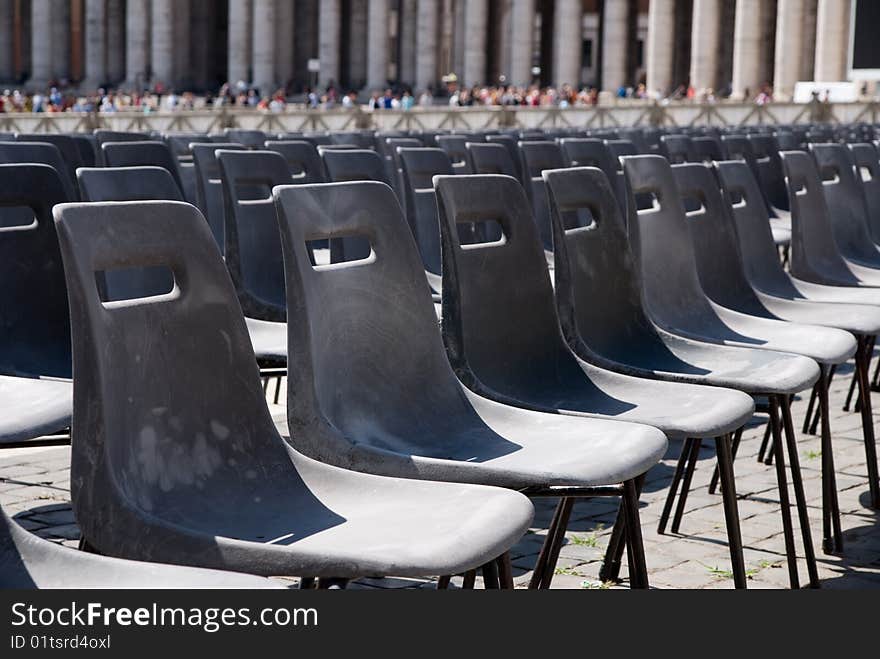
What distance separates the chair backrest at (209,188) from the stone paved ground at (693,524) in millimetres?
1324

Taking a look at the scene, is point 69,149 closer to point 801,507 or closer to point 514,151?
point 514,151

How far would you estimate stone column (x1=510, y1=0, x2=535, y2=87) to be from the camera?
7100 centimetres

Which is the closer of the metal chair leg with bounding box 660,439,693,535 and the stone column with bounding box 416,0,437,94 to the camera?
the metal chair leg with bounding box 660,439,693,535

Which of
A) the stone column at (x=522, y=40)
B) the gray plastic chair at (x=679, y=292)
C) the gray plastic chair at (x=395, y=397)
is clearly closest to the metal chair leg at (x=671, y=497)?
the gray plastic chair at (x=679, y=292)

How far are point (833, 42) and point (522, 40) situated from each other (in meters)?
18.7

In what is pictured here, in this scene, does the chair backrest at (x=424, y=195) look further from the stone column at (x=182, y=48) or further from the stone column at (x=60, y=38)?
the stone column at (x=60, y=38)

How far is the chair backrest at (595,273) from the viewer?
5.32 metres

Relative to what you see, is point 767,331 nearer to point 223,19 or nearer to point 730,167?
point 730,167

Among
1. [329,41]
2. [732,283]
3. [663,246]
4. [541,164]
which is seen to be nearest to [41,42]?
[329,41]

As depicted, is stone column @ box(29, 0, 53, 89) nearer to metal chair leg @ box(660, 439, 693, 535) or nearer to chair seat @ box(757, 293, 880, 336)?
chair seat @ box(757, 293, 880, 336)

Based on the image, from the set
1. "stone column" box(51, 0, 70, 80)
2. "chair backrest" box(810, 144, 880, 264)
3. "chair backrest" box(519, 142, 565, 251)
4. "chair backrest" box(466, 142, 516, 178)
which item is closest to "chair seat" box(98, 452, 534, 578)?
"chair backrest" box(466, 142, 516, 178)

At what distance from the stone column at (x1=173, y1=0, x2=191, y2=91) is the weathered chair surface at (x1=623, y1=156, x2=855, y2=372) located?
74.3m

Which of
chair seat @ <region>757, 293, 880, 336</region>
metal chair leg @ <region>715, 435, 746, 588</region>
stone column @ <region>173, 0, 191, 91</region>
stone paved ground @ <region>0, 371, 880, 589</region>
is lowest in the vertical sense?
stone paved ground @ <region>0, 371, 880, 589</region>

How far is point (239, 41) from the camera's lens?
7756 centimetres
